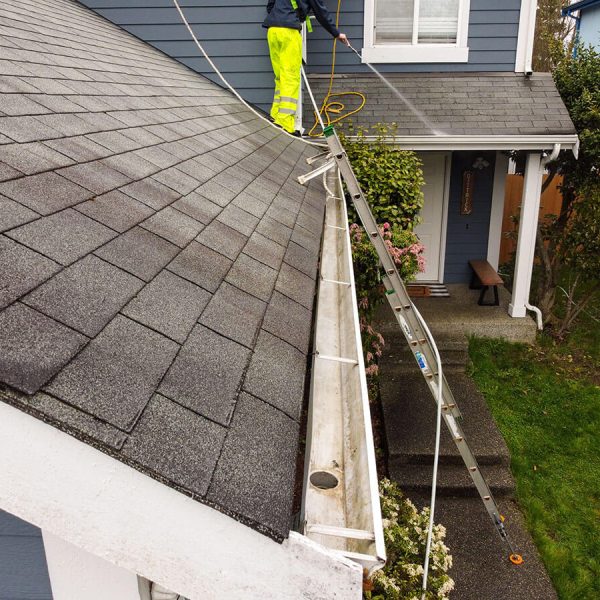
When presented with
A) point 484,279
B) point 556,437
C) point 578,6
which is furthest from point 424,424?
point 578,6

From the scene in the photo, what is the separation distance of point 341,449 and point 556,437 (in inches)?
224

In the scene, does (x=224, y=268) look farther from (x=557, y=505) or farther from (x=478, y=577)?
(x=557, y=505)

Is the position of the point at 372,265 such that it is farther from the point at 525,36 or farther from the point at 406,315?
the point at 525,36

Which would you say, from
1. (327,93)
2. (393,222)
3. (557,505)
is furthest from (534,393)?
(327,93)

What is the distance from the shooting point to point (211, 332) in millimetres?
1717

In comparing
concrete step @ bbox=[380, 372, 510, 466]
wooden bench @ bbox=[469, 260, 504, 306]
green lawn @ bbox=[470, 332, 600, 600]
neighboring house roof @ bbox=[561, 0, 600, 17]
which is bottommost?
green lawn @ bbox=[470, 332, 600, 600]

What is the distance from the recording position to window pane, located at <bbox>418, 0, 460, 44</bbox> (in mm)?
8305

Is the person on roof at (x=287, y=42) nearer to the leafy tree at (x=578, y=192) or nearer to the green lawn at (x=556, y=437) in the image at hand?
the leafy tree at (x=578, y=192)

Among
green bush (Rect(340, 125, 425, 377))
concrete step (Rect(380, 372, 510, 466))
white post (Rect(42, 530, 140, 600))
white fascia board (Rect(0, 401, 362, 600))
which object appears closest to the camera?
white fascia board (Rect(0, 401, 362, 600))

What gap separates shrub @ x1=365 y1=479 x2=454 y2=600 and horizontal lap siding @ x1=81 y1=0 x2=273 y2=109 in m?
5.18

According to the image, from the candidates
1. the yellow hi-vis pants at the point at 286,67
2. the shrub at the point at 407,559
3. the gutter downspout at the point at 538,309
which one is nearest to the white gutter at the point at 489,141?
the gutter downspout at the point at 538,309

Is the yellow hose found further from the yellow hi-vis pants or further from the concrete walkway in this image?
the concrete walkway

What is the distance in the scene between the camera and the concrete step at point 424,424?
5684 mm

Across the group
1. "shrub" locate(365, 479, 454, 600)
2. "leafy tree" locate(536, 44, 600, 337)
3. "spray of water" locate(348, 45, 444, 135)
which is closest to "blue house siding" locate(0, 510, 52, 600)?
"shrub" locate(365, 479, 454, 600)
